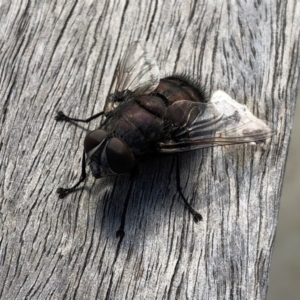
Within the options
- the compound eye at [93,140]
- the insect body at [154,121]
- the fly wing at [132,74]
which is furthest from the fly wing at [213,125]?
the compound eye at [93,140]

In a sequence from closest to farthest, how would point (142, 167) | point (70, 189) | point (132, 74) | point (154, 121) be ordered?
point (70, 189), point (142, 167), point (154, 121), point (132, 74)

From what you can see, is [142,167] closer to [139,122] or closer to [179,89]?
[139,122]

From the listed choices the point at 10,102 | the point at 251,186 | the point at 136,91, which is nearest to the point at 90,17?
the point at 136,91

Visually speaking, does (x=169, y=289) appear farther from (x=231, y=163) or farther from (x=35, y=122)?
(x=35, y=122)

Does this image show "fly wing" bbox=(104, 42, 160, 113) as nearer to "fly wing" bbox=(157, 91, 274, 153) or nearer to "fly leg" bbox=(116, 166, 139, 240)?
"fly wing" bbox=(157, 91, 274, 153)

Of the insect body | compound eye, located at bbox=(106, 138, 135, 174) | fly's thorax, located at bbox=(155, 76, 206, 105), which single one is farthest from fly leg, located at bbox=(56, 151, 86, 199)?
fly's thorax, located at bbox=(155, 76, 206, 105)

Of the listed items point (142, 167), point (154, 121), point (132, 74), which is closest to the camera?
point (142, 167)

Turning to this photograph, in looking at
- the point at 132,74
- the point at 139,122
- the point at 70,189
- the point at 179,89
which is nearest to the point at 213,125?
the point at 179,89
